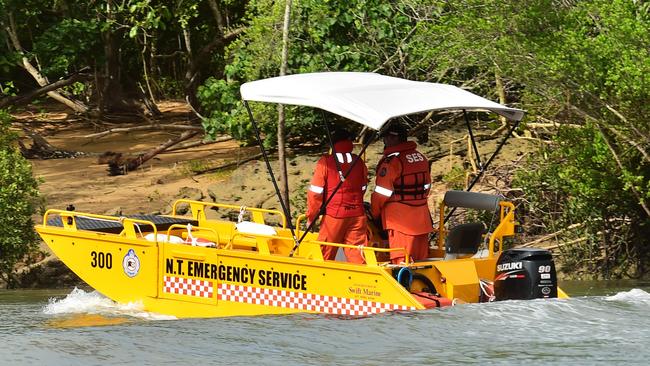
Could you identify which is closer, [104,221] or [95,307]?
[95,307]

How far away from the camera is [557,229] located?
1809 centimetres

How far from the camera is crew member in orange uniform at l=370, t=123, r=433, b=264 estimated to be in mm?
12781

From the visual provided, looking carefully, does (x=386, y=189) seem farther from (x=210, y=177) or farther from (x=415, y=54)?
(x=210, y=177)

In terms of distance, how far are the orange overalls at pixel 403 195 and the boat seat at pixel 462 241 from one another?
250 millimetres

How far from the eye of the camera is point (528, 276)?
40.1 ft

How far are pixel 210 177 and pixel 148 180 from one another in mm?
884

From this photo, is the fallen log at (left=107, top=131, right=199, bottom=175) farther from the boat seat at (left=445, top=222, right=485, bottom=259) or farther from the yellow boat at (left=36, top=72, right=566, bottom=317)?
the boat seat at (left=445, top=222, right=485, bottom=259)

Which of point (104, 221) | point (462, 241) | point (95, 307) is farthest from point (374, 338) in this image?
point (104, 221)

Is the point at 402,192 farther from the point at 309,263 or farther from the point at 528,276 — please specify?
the point at 528,276

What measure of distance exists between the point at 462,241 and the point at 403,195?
28.1 inches

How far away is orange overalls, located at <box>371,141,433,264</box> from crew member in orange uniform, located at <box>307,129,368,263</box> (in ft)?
0.66

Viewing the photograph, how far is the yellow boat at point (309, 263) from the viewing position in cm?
1225

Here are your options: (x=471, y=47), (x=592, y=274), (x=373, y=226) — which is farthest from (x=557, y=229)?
(x=373, y=226)

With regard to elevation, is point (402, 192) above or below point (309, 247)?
above
